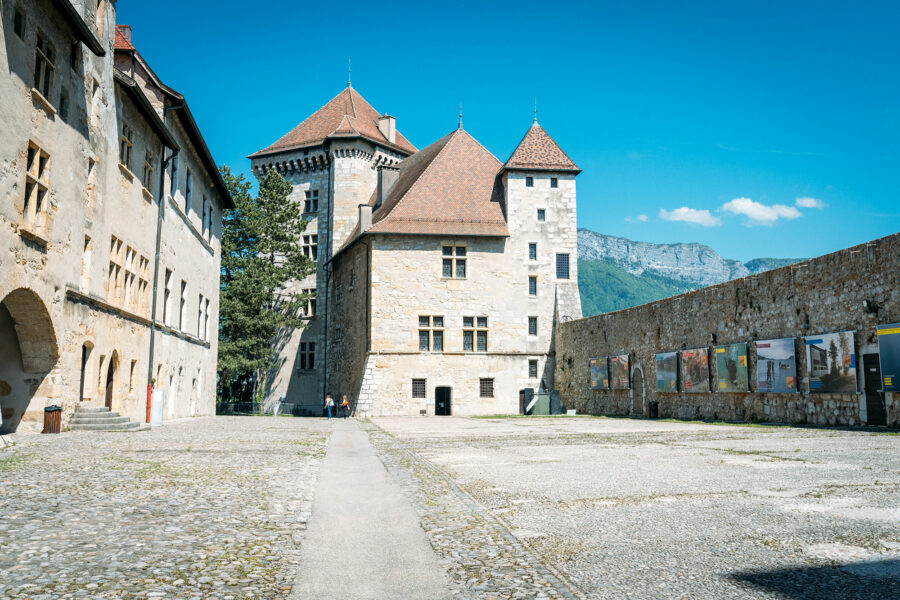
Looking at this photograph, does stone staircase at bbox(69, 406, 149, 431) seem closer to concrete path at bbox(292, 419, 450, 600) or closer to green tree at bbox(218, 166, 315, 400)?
concrete path at bbox(292, 419, 450, 600)

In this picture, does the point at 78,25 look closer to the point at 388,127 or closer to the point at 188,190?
the point at 188,190

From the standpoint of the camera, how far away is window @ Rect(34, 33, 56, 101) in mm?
13898

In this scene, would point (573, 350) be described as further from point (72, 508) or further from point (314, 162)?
point (72, 508)

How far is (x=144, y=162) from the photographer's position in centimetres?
2141

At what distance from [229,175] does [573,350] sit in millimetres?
25494

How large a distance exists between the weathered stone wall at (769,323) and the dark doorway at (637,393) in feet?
0.14

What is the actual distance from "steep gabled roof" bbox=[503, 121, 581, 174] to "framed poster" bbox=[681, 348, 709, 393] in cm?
1716

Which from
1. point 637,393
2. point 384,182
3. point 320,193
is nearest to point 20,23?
point 637,393

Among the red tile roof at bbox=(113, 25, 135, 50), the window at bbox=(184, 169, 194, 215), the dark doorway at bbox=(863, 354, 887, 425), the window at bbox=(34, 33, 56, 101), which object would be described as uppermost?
the red tile roof at bbox=(113, 25, 135, 50)

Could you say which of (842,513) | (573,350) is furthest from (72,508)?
(573,350)

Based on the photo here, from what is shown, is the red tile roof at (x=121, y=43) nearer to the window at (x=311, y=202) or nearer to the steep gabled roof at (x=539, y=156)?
the steep gabled roof at (x=539, y=156)

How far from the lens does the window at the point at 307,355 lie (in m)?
48.3

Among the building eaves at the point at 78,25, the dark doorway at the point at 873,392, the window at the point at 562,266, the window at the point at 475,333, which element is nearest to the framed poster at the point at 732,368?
the dark doorway at the point at 873,392

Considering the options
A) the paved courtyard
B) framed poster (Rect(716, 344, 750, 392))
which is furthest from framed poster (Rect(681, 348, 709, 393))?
the paved courtyard
